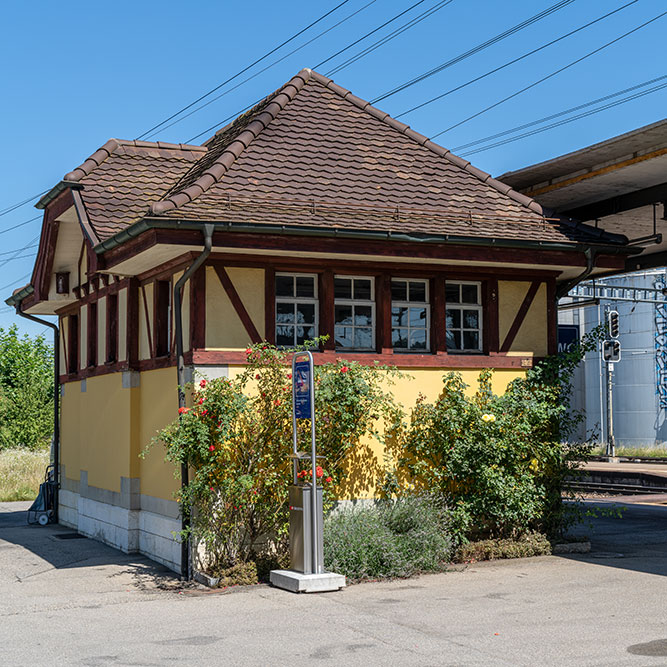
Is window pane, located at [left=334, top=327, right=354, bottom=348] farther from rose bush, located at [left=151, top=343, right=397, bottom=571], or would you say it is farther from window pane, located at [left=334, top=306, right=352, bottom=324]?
rose bush, located at [left=151, top=343, right=397, bottom=571]

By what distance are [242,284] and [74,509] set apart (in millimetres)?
7864

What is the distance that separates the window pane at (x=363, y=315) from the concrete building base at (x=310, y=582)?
3626 mm

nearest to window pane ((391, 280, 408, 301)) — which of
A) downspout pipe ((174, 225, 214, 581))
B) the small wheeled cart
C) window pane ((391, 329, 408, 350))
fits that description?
window pane ((391, 329, 408, 350))

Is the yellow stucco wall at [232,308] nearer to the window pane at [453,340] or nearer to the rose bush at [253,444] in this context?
the rose bush at [253,444]

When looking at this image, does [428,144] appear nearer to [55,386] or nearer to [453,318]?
[453,318]

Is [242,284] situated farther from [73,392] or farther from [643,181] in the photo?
[73,392]

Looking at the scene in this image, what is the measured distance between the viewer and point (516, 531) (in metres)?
13.1

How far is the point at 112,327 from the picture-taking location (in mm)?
15664

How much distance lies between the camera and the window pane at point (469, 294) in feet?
45.7

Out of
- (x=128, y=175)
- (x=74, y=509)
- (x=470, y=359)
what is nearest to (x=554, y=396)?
(x=470, y=359)

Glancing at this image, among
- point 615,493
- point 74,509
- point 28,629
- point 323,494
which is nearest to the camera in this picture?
point 28,629

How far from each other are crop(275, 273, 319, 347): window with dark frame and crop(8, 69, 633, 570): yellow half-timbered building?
0.02 metres

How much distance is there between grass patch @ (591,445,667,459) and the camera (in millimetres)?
44062

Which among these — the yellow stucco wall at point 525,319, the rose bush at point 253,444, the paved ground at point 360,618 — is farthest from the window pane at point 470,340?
the paved ground at point 360,618
